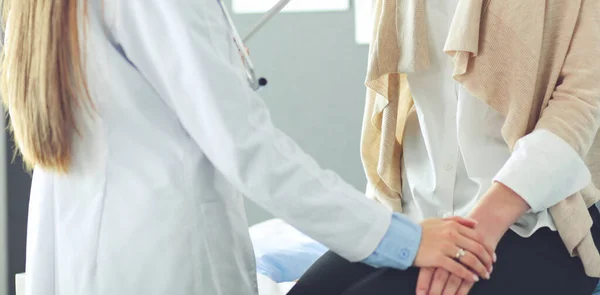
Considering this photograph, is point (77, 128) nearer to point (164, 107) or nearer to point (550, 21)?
point (164, 107)

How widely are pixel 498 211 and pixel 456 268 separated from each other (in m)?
0.12

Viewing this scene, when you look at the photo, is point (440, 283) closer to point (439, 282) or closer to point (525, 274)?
point (439, 282)

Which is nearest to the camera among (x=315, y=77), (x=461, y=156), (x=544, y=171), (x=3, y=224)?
(x=544, y=171)

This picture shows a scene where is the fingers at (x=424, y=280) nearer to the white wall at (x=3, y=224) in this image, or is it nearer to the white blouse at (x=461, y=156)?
the white blouse at (x=461, y=156)

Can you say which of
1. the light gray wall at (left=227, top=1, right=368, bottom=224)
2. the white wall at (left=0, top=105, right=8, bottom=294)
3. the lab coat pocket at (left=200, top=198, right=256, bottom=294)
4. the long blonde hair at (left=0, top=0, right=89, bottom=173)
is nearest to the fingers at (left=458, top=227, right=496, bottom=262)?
the lab coat pocket at (left=200, top=198, right=256, bottom=294)

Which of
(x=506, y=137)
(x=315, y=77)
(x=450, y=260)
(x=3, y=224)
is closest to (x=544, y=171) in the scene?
(x=506, y=137)

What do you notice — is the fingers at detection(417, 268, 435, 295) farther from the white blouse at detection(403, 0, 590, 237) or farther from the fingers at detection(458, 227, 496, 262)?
the white blouse at detection(403, 0, 590, 237)

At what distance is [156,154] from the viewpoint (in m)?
0.99

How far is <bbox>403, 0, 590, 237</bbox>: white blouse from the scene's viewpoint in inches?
41.7

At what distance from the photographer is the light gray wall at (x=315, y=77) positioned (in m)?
3.43

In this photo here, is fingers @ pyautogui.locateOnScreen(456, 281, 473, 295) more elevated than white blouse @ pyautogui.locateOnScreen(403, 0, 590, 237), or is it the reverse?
white blouse @ pyautogui.locateOnScreen(403, 0, 590, 237)

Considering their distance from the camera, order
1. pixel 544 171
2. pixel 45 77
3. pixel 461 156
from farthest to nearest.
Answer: pixel 461 156 < pixel 544 171 < pixel 45 77

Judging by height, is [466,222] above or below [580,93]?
below

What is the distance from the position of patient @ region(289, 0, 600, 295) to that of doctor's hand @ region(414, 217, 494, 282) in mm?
18
